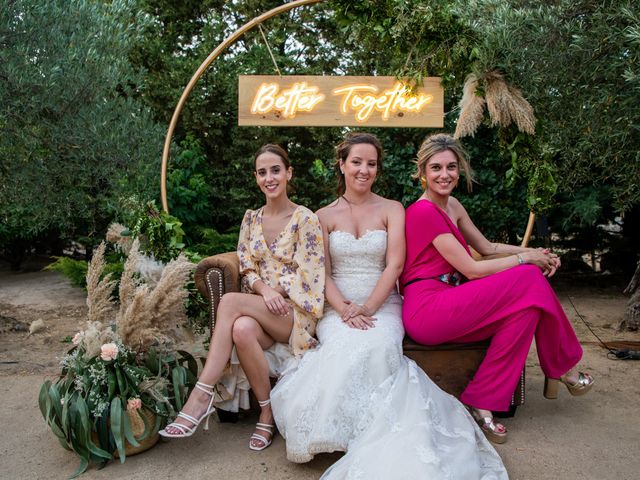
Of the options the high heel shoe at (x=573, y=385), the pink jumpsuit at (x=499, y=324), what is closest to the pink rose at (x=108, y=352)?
the pink jumpsuit at (x=499, y=324)

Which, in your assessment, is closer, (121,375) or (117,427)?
(117,427)

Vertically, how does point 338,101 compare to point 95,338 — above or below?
above

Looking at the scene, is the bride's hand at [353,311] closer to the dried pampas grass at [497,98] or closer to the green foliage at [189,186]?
the dried pampas grass at [497,98]

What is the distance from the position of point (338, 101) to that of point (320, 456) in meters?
3.11

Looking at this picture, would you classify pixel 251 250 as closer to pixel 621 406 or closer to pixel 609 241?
pixel 621 406

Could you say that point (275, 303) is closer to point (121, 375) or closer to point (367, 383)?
point (367, 383)

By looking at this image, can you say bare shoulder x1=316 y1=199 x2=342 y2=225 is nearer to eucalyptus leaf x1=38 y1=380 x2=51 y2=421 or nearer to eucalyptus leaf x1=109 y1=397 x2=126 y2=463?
eucalyptus leaf x1=109 y1=397 x2=126 y2=463

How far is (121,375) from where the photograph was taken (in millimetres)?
2777

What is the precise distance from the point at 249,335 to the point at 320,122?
2.52m

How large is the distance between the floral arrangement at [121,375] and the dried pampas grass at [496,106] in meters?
2.28

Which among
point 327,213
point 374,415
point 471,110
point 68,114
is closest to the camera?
point 374,415

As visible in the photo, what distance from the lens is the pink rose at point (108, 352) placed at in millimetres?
2699

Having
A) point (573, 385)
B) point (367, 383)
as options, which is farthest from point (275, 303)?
point (573, 385)

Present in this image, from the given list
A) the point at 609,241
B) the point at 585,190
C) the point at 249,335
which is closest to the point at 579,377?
the point at 249,335
